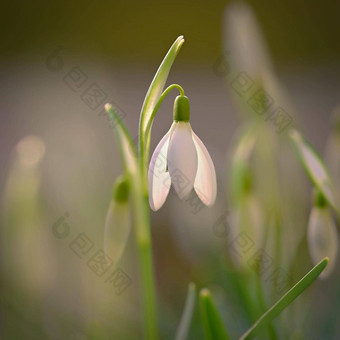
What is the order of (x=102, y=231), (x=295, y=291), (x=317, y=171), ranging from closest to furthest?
(x=295, y=291) < (x=317, y=171) < (x=102, y=231)

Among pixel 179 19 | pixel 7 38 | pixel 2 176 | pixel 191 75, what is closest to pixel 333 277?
pixel 2 176

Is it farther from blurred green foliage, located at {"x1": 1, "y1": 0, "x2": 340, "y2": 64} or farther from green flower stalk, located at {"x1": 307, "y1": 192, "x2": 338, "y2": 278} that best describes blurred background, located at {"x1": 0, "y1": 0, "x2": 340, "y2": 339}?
blurred green foliage, located at {"x1": 1, "y1": 0, "x2": 340, "y2": 64}

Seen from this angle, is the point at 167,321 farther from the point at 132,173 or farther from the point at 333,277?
the point at 132,173

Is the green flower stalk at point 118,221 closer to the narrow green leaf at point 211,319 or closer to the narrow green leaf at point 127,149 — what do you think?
the narrow green leaf at point 127,149

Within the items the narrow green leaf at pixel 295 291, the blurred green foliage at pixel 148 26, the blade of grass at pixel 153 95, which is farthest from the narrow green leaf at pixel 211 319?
the blurred green foliage at pixel 148 26

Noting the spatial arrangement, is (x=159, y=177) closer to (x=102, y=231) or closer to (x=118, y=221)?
(x=118, y=221)

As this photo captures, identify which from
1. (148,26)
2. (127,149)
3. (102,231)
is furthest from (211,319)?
(148,26)

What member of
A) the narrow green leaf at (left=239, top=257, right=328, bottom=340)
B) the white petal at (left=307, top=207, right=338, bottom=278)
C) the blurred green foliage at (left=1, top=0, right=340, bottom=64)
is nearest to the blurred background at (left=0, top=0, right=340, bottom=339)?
the white petal at (left=307, top=207, right=338, bottom=278)
